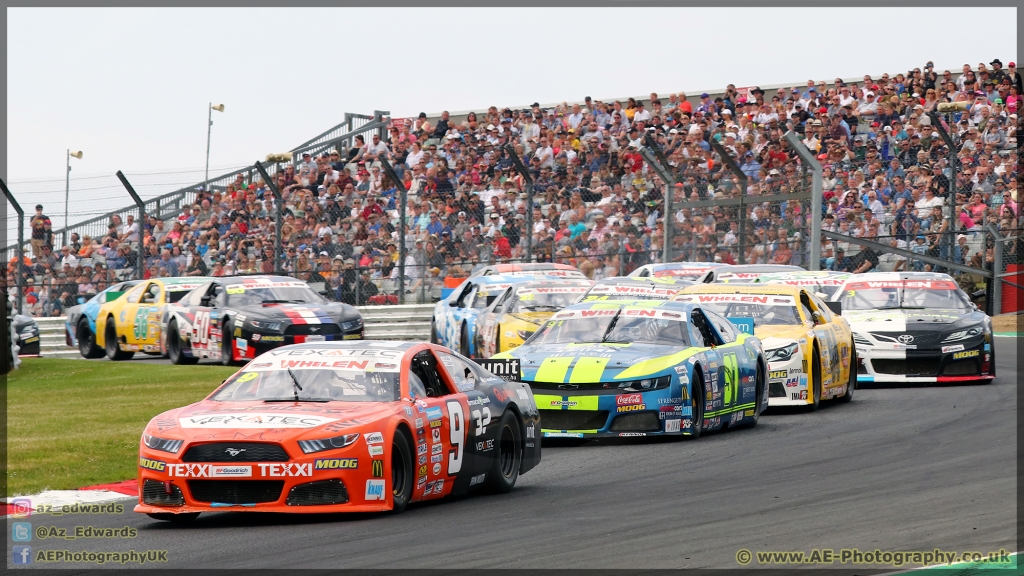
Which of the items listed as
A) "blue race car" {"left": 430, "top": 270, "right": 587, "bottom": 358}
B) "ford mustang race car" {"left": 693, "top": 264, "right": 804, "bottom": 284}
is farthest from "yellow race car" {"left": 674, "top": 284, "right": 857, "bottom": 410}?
"blue race car" {"left": 430, "top": 270, "right": 587, "bottom": 358}

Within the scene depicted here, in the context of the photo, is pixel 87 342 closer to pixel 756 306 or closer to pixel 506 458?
pixel 756 306

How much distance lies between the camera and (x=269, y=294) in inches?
870

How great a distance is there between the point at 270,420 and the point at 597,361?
450 centimetres

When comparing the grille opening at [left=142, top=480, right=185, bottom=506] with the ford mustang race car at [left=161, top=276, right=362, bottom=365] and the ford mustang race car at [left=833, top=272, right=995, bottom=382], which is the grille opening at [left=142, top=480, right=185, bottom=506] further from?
the ford mustang race car at [left=161, top=276, right=362, bottom=365]

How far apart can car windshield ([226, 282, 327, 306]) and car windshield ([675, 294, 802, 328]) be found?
7.79 metres

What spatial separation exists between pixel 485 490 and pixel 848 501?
93.3 inches

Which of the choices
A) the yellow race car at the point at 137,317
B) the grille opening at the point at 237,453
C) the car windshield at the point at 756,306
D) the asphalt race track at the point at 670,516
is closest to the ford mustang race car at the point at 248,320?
the yellow race car at the point at 137,317

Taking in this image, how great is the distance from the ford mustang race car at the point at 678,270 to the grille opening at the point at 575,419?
9.78 meters

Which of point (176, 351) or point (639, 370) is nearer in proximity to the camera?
point (639, 370)

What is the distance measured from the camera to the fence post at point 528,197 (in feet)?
81.1

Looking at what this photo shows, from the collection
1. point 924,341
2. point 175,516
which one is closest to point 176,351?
point 924,341

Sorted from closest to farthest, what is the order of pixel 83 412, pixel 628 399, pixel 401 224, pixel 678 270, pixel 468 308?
1. pixel 628 399
2. pixel 83 412
3. pixel 468 308
4. pixel 678 270
5. pixel 401 224

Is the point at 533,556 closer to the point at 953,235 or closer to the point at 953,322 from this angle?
the point at 953,322

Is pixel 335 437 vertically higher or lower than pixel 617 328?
lower
